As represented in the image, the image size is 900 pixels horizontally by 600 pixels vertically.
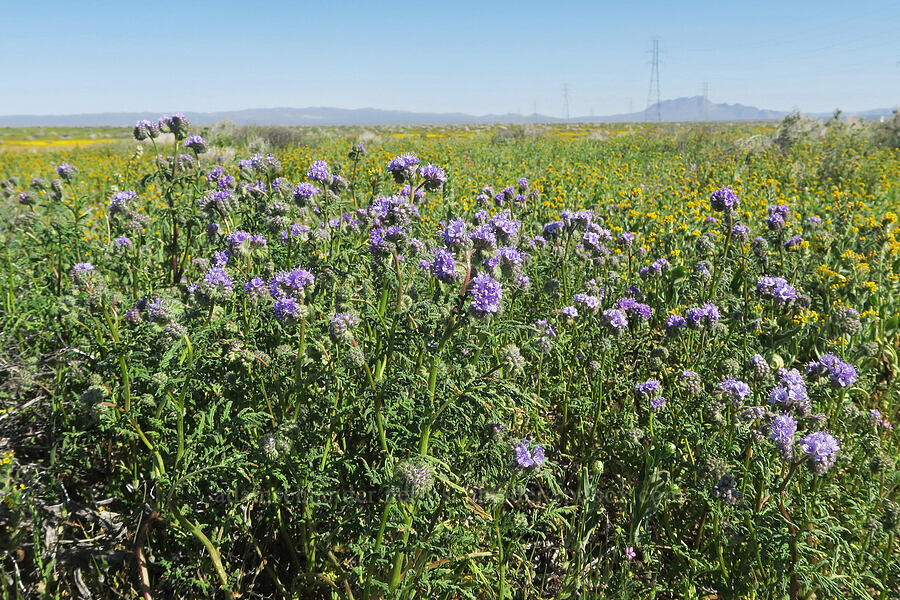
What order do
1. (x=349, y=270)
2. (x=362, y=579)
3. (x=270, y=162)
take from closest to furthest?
(x=362, y=579)
(x=349, y=270)
(x=270, y=162)

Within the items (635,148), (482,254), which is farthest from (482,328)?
(635,148)

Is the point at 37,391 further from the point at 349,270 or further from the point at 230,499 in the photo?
the point at 349,270

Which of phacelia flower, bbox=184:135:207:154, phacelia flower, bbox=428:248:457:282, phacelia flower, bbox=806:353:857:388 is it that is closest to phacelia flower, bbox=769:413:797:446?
phacelia flower, bbox=806:353:857:388

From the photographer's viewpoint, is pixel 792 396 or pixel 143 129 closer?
pixel 792 396

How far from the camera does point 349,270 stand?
11.0 ft

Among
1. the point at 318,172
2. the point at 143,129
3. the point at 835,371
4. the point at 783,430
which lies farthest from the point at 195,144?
the point at 835,371

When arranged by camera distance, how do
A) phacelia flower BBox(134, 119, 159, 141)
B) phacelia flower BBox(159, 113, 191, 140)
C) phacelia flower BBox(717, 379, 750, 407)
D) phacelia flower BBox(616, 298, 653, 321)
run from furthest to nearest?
phacelia flower BBox(134, 119, 159, 141), phacelia flower BBox(159, 113, 191, 140), phacelia flower BBox(616, 298, 653, 321), phacelia flower BBox(717, 379, 750, 407)

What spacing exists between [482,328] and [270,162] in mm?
3262

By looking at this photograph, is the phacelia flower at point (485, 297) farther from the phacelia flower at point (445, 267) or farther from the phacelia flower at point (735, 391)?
the phacelia flower at point (735, 391)

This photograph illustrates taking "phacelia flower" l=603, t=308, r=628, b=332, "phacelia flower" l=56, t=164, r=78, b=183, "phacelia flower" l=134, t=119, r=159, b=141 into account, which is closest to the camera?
"phacelia flower" l=603, t=308, r=628, b=332

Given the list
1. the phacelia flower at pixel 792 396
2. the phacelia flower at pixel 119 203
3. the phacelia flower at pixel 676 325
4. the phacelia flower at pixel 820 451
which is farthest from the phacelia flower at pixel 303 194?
the phacelia flower at pixel 820 451

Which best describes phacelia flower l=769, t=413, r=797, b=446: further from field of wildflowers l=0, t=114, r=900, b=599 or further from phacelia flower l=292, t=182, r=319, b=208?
phacelia flower l=292, t=182, r=319, b=208

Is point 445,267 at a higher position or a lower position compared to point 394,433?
higher

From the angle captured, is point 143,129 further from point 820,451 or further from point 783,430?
point 820,451
